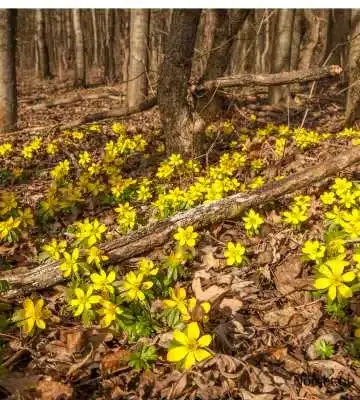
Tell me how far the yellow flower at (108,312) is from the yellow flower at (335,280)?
1.12m

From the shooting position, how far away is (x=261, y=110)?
272 inches

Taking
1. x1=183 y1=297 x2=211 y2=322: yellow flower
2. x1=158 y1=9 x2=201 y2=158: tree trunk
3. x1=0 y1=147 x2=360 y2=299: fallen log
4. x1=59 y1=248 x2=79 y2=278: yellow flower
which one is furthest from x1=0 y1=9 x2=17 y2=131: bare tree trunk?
x1=183 y1=297 x2=211 y2=322: yellow flower

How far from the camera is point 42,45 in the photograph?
15375mm

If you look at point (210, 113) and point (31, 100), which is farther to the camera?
point (31, 100)

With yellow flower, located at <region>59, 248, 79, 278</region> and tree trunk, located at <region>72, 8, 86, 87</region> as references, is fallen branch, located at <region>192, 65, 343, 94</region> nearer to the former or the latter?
yellow flower, located at <region>59, 248, 79, 278</region>

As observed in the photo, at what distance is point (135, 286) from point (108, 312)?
8.6 inches

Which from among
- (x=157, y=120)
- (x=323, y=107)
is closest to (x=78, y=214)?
(x=157, y=120)

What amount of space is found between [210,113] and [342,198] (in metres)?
2.91

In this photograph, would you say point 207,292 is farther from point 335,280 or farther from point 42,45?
point 42,45

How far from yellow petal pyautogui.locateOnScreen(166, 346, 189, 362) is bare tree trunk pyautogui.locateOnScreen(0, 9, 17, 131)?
A: 4.93 m

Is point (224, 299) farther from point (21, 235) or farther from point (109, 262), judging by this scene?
point (21, 235)

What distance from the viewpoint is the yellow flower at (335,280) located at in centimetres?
214

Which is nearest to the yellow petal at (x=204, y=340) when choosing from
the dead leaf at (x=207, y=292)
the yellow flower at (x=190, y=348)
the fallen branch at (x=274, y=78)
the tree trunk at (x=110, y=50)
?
the yellow flower at (x=190, y=348)

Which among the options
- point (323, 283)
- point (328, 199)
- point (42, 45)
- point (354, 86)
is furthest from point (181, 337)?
point (42, 45)
